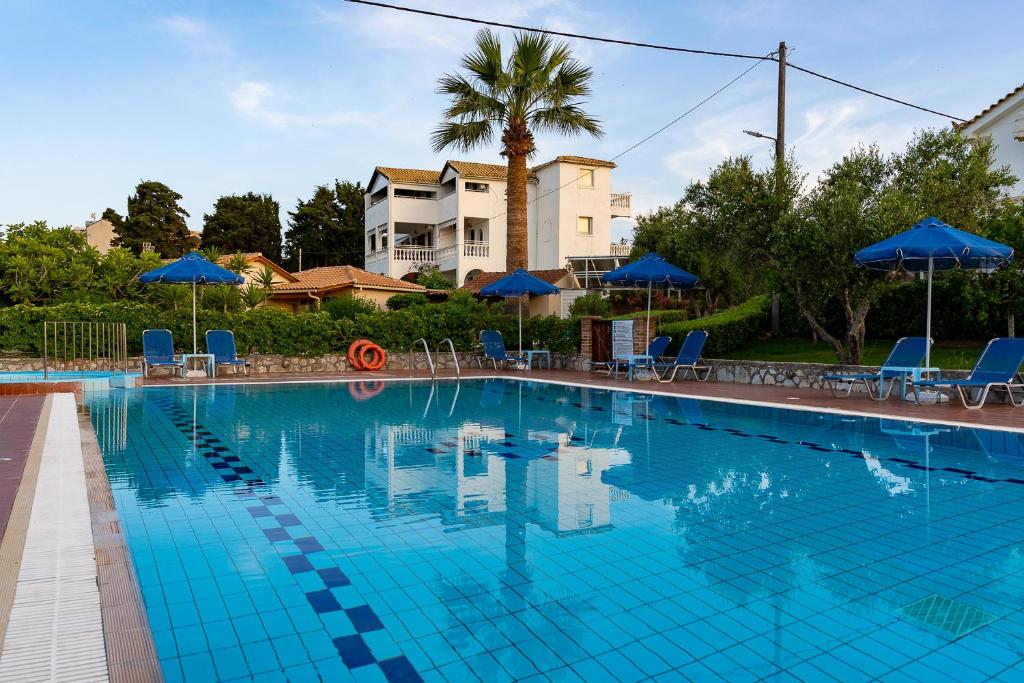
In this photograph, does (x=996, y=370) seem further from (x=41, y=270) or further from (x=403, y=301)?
(x=41, y=270)

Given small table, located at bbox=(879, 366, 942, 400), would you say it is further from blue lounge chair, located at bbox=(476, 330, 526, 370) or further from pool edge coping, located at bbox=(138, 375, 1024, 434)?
blue lounge chair, located at bbox=(476, 330, 526, 370)

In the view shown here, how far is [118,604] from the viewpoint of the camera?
321 cm

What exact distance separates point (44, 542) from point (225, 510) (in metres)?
1.36

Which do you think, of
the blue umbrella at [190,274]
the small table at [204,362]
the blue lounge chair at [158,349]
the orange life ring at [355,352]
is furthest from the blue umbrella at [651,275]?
the blue lounge chair at [158,349]

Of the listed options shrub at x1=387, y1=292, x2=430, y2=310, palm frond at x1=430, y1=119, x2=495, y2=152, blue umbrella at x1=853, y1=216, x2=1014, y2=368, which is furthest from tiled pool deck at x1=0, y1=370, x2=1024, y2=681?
shrub at x1=387, y1=292, x2=430, y2=310

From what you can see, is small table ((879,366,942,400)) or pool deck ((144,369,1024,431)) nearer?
pool deck ((144,369,1024,431))

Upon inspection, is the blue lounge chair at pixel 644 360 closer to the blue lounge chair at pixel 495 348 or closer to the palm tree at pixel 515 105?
the blue lounge chair at pixel 495 348

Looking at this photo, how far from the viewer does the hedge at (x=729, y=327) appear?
56.0ft

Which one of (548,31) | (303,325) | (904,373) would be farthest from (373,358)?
(904,373)

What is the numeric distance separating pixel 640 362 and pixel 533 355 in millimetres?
4622

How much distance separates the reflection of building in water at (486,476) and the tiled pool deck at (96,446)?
2.00 meters

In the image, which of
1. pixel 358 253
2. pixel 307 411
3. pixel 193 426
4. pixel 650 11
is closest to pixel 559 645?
pixel 193 426

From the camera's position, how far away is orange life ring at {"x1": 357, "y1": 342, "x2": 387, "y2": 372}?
18.8 metres

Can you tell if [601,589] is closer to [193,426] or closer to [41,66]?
[193,426]
